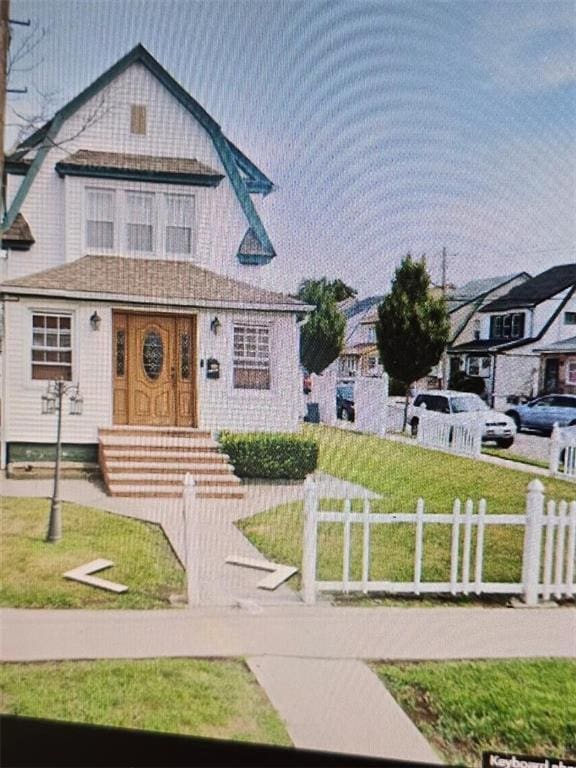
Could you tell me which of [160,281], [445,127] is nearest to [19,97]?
[160,281]

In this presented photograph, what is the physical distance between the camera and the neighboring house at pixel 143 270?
1708 millimetres

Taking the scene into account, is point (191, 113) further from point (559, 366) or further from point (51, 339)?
point (559, 366)

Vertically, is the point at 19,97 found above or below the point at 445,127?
above

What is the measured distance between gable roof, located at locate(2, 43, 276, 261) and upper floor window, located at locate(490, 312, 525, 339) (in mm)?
619

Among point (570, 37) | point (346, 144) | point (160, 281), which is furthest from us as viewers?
point (160, 281)

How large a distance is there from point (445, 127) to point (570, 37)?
35cm

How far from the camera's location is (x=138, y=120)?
1.71 meters

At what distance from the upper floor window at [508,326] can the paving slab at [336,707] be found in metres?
0.93

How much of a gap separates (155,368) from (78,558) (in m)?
0.58

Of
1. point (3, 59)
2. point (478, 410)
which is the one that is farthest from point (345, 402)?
point (3, 59)

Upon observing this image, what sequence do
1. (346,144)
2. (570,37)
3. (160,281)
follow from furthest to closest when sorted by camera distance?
1. (160,281)
2. (346,144)
3. (570,37)

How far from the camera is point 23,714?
1.68m

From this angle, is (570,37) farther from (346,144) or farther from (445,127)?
(346,144)

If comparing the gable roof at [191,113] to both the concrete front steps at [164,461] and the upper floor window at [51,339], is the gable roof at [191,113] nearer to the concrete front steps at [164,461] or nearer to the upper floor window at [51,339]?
the upper floor window at [51,339]
